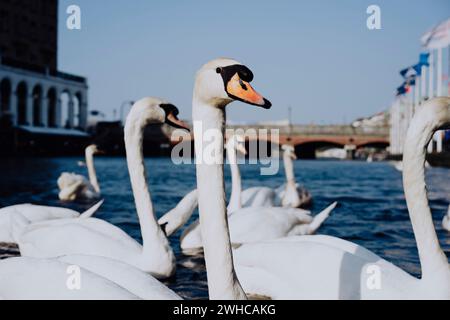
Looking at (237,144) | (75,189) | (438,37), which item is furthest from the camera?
(438,37)

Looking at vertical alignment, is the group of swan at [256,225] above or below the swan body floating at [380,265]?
below

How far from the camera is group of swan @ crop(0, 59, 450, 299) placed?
2.63 m

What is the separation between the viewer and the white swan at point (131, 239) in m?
5.02

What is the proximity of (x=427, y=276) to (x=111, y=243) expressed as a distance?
2560mm

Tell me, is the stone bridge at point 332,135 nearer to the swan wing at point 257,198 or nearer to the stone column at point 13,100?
the stone column at point 13,100

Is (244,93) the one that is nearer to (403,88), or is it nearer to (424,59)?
(424,59)

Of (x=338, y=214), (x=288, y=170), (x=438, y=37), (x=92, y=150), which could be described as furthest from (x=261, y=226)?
(x=438, y=37)

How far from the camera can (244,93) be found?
2438 mm

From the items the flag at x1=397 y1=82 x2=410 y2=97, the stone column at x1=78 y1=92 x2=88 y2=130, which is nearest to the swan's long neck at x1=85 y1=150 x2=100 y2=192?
the flag at x1=397 y1=82 x2=410 y2=97

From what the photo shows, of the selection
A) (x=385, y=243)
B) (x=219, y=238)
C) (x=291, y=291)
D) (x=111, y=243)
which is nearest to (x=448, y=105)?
(x=291, y=291)

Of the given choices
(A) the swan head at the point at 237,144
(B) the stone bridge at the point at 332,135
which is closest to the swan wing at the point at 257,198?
(A) the swan head at the point at 237,144

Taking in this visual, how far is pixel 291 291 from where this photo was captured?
4070mm

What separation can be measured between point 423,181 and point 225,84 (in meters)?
1.99

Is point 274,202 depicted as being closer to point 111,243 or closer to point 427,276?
point 111,243
